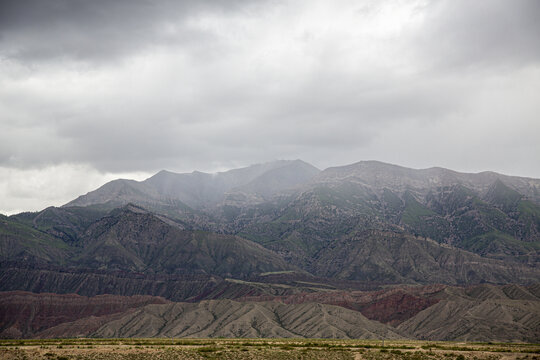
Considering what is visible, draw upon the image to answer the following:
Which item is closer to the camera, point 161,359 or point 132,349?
point 161,359

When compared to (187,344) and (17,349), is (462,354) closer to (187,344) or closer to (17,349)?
(187,344)

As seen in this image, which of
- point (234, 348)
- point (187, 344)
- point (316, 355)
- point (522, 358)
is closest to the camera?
point (522, 358)

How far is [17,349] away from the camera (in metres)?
83.2

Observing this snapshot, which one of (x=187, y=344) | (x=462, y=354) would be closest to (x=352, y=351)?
(x=462, y=354)

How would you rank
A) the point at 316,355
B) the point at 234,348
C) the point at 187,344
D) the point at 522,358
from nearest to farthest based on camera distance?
the point at 522,358 → the point at 316,355 → the point at 234,348 → the point at 187,344

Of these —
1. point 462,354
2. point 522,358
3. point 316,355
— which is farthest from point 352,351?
point 522,358

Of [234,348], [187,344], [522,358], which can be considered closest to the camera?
[522,358]

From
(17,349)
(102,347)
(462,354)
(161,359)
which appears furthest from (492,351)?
(17,349)

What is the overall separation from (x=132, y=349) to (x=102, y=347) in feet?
18.7

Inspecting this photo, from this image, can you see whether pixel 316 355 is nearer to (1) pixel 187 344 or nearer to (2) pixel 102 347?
(1) pixel 187 344

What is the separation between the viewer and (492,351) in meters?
83.2

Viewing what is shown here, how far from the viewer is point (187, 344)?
97.8 metres

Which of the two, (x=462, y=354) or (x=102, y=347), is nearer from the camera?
(x=462, y=354)

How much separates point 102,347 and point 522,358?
61.5 metres
